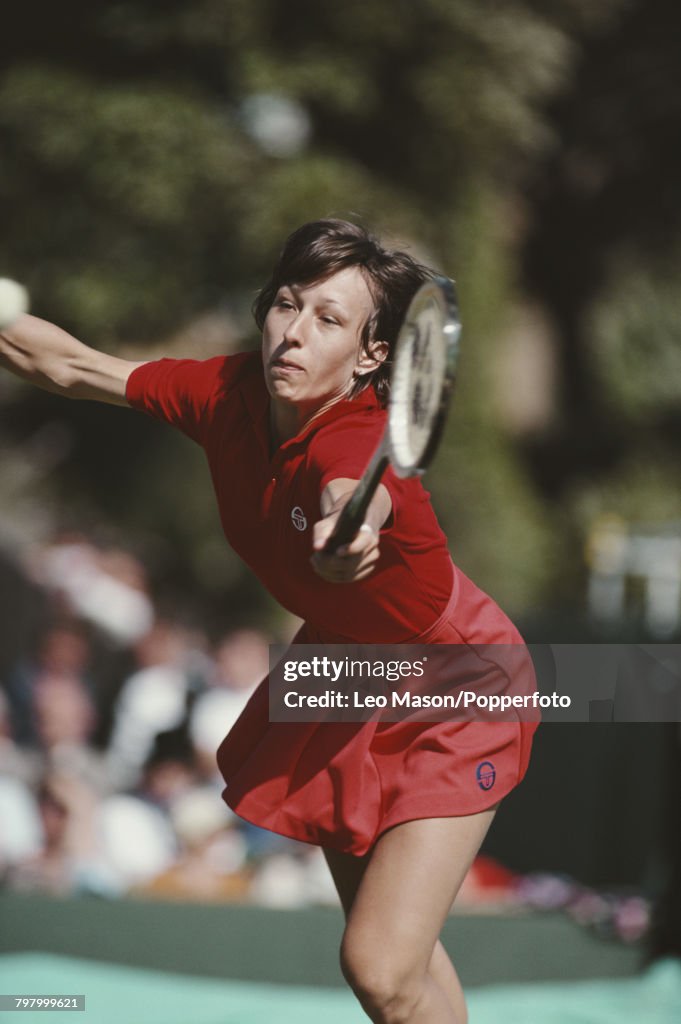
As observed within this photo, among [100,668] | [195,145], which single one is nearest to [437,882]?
[100,668]

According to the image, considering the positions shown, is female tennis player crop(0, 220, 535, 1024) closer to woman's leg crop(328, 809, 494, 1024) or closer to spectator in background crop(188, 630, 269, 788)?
woman's leg crop(328, 809, 494, 1024)

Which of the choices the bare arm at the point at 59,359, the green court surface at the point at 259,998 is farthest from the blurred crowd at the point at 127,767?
the bare arm at the point at 59,359

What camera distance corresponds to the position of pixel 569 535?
12484 mm

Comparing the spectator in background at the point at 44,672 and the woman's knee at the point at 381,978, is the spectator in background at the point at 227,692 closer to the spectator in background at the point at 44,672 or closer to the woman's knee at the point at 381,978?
the spectator in background at the point at 44,672

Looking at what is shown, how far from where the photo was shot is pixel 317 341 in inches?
97.2

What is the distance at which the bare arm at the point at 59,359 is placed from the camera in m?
2.82

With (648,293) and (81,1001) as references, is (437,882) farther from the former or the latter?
(648,293)

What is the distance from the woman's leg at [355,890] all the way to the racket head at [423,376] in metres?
0.98

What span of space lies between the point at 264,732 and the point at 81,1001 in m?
1.50

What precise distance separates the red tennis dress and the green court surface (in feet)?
5.18

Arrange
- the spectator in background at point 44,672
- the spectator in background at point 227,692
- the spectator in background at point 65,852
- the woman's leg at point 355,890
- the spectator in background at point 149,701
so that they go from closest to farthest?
the woman's leg at point 355,890 → the spectator in background at point 65,852 → the spectator in background at point 227,692 → the spectator in background at point 149,701 → the spectator in background at point 44,672

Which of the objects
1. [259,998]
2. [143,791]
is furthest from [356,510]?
[143,791]

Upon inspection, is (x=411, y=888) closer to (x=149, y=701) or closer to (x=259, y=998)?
(x=259, y=998)

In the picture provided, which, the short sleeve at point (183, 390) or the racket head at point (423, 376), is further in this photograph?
the short sleeve at point (183, 390)
